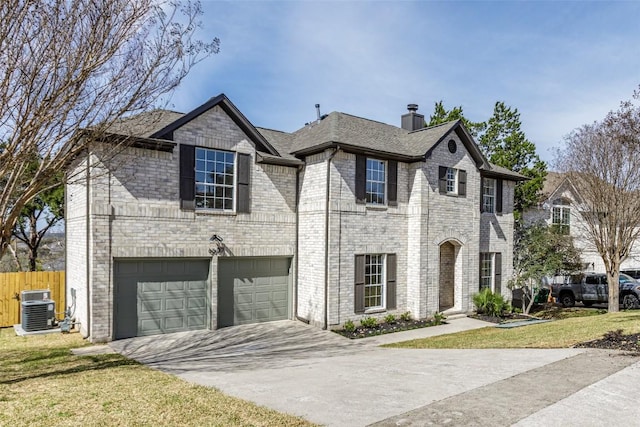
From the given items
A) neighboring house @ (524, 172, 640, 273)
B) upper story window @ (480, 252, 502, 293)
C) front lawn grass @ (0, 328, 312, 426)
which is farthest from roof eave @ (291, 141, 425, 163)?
neighboring house @ (524, 172, 640, 273)

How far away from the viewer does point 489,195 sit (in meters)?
19.4

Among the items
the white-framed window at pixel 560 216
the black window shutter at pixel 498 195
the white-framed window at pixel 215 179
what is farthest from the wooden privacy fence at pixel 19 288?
the white-framed window at pixel 560 216

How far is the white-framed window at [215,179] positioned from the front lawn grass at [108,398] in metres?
5.32

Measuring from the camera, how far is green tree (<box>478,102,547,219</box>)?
934 inches

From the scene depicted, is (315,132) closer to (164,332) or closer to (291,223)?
(291,223)

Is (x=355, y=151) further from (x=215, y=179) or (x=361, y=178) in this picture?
(x=215, y=179)

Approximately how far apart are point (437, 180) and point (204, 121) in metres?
8.86

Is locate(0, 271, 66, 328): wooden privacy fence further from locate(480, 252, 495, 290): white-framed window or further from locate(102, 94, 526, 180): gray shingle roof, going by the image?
locate(480, 252, 495, 290): white-framed window

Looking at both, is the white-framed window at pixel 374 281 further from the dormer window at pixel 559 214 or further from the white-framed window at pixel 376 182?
the dormer window at pixel 559 214

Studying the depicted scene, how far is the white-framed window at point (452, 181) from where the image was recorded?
55.8 ft

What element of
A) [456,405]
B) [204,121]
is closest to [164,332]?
[204,121]

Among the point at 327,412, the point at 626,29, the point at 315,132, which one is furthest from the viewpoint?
the point at 315,132

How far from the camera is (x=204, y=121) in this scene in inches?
520

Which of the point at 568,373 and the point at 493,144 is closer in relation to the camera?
the point at 568,373
